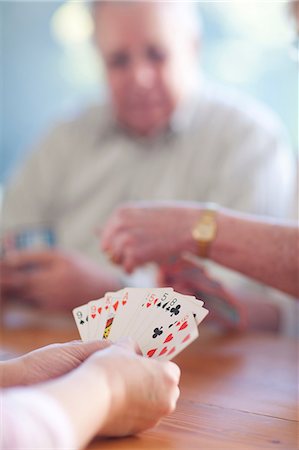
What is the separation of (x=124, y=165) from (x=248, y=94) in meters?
0.86

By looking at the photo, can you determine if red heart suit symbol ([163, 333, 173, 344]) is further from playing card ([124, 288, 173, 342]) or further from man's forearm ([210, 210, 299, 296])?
man's forearm ([210, 210, 299, 296])

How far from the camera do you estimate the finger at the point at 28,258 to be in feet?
5.49

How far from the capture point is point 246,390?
93cm

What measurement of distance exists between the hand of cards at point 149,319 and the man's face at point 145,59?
1327 millimetres

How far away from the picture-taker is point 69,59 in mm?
3254

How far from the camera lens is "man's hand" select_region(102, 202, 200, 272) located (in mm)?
1253

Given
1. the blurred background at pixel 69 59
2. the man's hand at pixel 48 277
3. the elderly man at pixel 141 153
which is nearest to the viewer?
the man's hand at pixel 48 277

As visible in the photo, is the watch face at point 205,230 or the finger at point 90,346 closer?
the finger at point 90,346

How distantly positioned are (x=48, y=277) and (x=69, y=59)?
1.87 m

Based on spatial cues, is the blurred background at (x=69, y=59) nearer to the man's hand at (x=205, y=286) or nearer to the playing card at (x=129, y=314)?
the man's hand at (x=205, y=286)

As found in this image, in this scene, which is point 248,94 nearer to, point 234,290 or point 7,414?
point 234,290

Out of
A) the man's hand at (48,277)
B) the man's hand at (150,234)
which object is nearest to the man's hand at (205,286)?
the man's hand at (150,234)

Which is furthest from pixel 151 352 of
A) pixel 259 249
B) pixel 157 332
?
pixel 259 249

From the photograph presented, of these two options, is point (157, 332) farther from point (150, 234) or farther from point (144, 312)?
point (150, 234)
